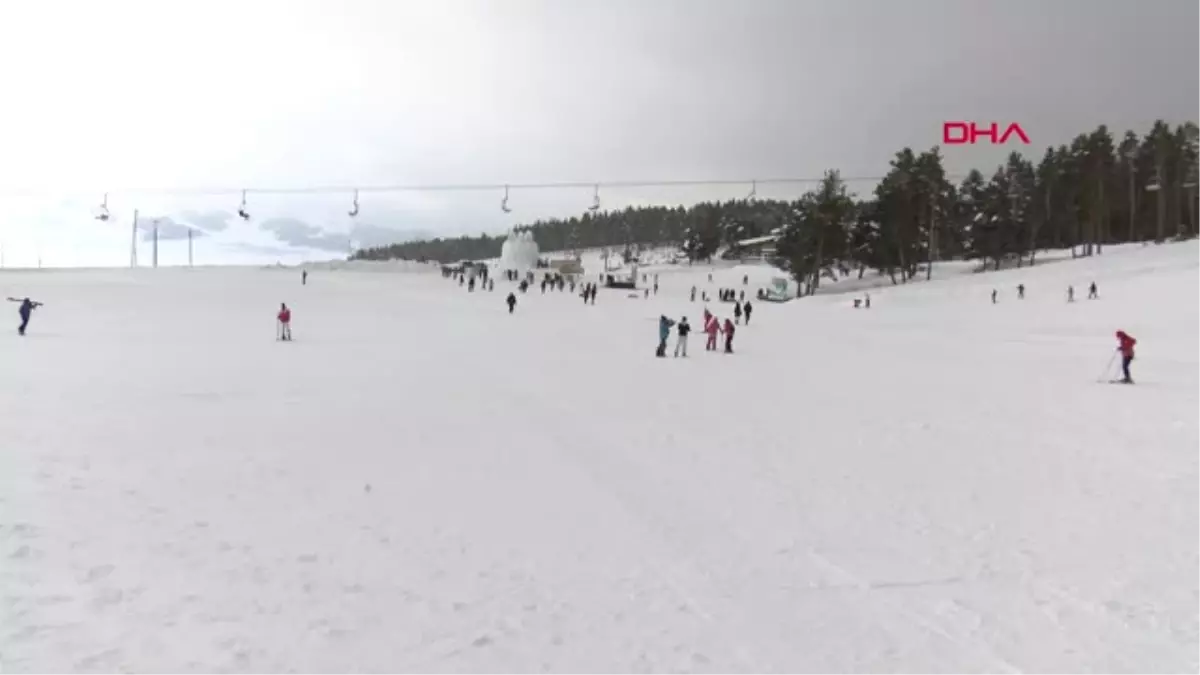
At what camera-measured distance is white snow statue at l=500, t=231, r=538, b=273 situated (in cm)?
10406

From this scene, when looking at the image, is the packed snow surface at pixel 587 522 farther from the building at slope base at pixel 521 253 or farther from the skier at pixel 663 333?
the building at slope base at pixel 521 253

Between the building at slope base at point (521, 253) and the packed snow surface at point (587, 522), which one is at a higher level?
the building at slope base at point (521, 253)

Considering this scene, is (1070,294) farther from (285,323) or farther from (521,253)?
(521,253)

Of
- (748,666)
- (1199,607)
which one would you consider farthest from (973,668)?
(1199,607)

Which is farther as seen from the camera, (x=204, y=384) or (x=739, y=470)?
(x=204, y=384)

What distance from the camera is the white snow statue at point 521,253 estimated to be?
104062mm

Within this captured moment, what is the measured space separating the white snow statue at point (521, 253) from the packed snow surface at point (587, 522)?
8379 centimetres

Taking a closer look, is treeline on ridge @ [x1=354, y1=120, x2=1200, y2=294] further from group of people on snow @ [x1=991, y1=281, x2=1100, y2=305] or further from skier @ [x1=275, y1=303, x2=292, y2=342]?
skier @ [x1=275, y1=303, x2=292, y2=342]

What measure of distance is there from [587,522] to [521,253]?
321 feet

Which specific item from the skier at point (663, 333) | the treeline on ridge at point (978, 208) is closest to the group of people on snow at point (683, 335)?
the skier at point (663, 333)

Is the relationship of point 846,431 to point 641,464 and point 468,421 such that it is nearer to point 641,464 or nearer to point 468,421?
point 641,464

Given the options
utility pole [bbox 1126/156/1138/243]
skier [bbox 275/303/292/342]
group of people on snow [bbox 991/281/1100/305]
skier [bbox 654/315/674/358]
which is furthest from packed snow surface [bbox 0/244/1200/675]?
utility pole [bbox 1126/156/1138/243]

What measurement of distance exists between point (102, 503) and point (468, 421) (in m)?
6.42

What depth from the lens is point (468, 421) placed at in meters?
13.9
